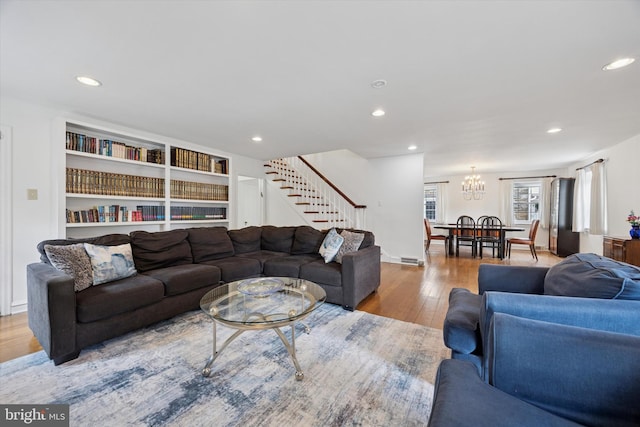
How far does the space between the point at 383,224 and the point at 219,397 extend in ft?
15.4

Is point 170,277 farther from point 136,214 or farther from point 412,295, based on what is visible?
point 412,295

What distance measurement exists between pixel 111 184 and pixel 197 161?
4.31 feet

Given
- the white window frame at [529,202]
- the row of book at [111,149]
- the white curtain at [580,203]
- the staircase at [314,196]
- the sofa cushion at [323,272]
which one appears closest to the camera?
the sofa cushion at [323,272]

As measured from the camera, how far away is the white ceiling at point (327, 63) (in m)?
1.51

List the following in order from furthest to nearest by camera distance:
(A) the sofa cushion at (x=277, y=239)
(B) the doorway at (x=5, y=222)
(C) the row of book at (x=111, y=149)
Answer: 1. (A) the sofa cushion at (x=277, y=239)
2. (C) the row of book at (x=111, y=149)
3. (B) the doorway at (x=5, y=222)

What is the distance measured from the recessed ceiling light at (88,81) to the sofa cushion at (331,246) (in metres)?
2.82

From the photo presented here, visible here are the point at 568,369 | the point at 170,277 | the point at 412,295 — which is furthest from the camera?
the point at 412,295

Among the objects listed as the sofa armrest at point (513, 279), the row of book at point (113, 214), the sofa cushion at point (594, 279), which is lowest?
the sofa armrest at point (513, 279)

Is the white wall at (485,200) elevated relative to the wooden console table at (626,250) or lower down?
elevated

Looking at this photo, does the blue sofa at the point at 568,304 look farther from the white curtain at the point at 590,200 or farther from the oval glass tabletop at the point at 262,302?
the white curtain at the point at 590,200

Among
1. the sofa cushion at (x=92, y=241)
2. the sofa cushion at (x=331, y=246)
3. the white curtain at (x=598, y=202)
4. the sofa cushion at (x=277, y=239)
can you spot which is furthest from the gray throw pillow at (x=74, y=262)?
the white curtain at (x=598, y=202)

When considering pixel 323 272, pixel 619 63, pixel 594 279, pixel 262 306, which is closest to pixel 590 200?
pixel 619 63

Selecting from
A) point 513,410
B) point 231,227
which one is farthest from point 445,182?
point 513,410

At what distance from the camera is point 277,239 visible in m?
4.04
